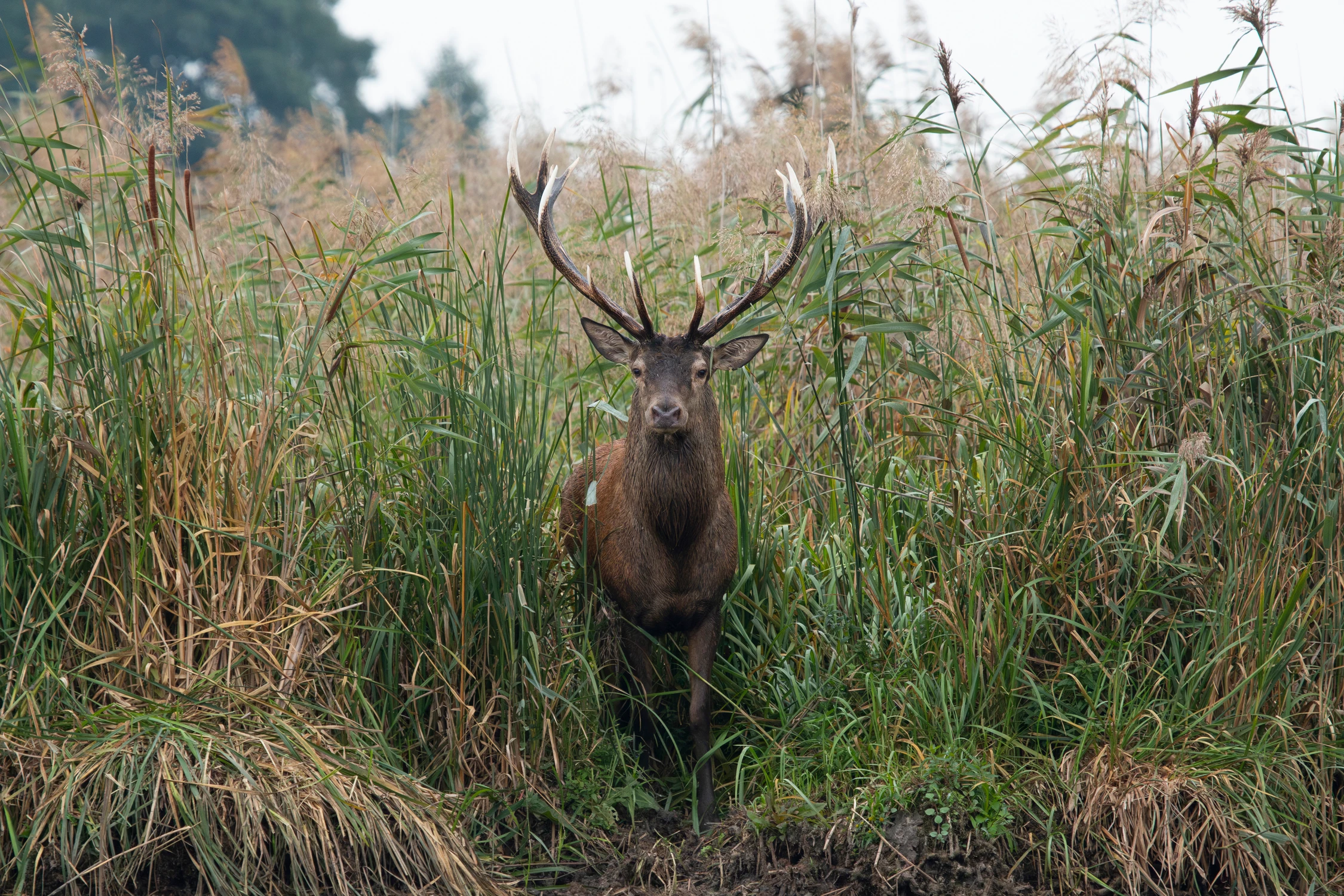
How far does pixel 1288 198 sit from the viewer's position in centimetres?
468

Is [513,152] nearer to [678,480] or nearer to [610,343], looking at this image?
[610,343]

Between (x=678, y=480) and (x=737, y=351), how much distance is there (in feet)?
1.91

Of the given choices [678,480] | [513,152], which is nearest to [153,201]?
[513,152]

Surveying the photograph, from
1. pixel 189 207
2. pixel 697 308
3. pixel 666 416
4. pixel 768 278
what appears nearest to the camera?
pixel 189 207

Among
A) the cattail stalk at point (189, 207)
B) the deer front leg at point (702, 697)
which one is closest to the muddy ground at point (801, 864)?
the deer front leg at point (702, 697)

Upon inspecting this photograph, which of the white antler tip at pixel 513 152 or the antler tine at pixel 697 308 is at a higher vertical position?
the white antler tip at pixel 513 152

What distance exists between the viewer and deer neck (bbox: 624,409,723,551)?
4.10m

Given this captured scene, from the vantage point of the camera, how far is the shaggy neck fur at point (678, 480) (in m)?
4.10

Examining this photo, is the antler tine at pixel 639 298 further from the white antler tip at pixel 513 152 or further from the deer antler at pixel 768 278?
the white antler tip at pixel 513 152

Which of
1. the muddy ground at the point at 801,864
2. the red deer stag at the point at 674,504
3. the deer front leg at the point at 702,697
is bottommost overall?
the muddy ground at the point at 801,864

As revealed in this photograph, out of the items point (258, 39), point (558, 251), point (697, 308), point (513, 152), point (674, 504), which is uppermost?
point (258, 39)

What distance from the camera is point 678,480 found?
4094mm

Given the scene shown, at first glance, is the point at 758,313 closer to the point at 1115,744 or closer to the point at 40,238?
the point at 1115,744

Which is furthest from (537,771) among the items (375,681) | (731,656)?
(731,656)
